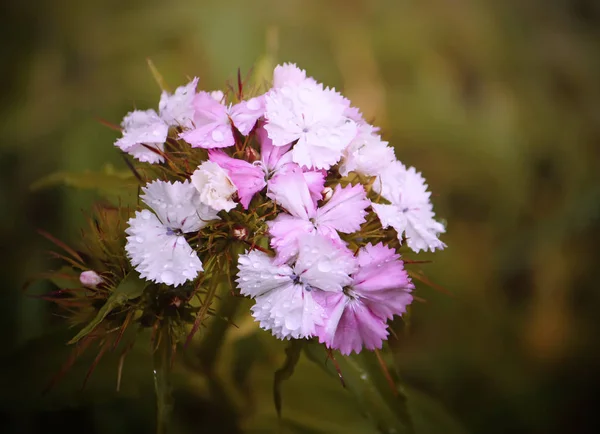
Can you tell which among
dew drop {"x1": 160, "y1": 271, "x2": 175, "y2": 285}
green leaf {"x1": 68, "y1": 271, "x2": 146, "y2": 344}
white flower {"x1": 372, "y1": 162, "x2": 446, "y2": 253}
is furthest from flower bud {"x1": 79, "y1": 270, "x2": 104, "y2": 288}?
white flower {"x1": 372, "y1": 162, "x2": 446, "y2": 253}

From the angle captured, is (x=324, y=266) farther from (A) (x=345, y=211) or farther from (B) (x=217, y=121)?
(B) (x=217, y=121)

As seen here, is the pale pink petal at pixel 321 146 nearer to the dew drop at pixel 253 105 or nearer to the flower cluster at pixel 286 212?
the flower cluster at pixel 286 212

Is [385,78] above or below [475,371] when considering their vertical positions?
above

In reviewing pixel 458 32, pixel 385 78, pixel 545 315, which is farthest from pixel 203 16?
pixel 545 315

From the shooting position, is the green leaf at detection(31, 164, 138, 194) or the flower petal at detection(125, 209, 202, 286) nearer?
the flower petal at detection(125, 209, 202, 286)

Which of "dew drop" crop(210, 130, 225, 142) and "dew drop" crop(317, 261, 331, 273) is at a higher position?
"dew drop" crop(210, 130, 225, 142)

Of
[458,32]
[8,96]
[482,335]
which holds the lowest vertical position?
[482,335]

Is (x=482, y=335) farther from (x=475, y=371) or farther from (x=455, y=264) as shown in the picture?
(x=455, y=264)

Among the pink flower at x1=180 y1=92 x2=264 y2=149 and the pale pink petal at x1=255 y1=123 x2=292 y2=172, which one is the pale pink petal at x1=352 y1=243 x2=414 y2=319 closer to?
the pale pink petal at x1=255 y1=123 x2=292 y2=172

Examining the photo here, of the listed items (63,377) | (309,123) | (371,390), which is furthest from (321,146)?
(63,377)
